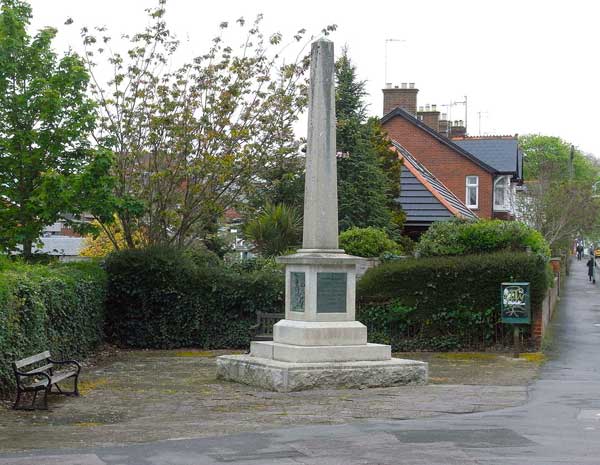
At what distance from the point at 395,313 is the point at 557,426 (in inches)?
470

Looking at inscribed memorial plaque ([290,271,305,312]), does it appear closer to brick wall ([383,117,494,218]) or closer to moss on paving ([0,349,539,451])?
moss on paving ([0,349,539,451])

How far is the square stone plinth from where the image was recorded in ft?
Result: 49.5

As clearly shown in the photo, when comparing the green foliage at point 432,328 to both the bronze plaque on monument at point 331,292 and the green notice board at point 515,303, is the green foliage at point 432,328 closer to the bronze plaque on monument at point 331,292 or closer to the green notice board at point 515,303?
the green notice board at point 515,303

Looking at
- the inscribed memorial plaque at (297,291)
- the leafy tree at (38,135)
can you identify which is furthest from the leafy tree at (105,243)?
the inscribed memorial plaque at (297,291)

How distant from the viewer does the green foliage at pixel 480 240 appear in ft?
80.1

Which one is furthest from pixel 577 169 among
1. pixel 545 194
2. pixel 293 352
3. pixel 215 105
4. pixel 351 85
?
pixel 293 352

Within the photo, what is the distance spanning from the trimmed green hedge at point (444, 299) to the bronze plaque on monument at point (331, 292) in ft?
23.7

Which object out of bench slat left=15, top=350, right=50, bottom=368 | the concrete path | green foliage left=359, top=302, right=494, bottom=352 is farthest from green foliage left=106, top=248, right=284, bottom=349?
the concrete path

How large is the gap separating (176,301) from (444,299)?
6.56 m

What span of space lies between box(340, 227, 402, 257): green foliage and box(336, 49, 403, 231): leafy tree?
382 centimetres

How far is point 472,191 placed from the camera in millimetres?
48906

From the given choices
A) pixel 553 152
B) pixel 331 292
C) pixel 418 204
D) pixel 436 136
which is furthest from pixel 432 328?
pixel 553 152

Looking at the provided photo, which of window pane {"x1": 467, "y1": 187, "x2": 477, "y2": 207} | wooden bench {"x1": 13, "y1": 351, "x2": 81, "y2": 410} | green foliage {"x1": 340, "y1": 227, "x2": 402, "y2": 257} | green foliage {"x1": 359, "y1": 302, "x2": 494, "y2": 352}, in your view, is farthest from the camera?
window pane {"x1": 467, "y1": 187, "x2": 477, "y2": 207}

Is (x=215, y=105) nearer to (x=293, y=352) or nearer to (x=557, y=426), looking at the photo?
(x=293, y=352)
